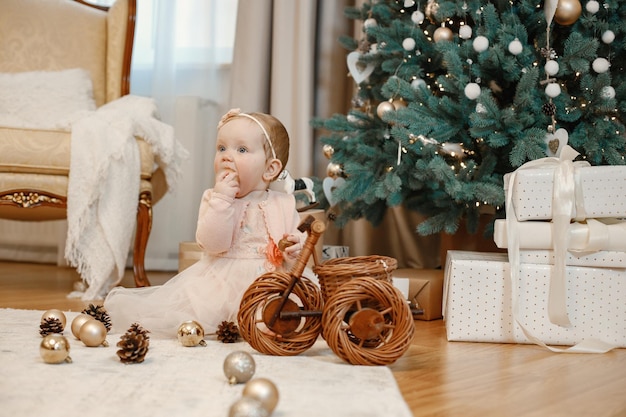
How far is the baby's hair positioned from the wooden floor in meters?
0.56

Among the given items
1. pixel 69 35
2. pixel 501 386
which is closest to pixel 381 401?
pixel 501 386

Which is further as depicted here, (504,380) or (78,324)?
(78,324)

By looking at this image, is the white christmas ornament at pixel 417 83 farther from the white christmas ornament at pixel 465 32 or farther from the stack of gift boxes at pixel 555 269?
the stack of gift boxes at pixel 555 269

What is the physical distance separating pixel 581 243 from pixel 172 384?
3.45ft

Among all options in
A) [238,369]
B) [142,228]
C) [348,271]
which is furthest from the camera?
[142,228]

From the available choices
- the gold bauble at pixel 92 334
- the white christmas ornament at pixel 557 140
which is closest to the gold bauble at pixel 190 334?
the gold bauble at pixel 92 334

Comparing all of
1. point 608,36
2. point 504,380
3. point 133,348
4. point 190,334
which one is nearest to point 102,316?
point 190,334

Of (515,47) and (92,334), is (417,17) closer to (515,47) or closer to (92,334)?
(515,47)

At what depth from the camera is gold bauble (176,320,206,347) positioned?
4.91ft

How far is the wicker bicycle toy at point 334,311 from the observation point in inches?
54.2

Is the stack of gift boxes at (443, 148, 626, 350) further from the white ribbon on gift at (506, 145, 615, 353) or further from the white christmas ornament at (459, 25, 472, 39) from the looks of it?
the white christmas ornament at (459, 25, 472, 39)

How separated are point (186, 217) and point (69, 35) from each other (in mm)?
915

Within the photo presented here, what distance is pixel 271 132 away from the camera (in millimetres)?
1740

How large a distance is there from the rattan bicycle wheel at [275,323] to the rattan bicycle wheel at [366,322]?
7 centimetres
